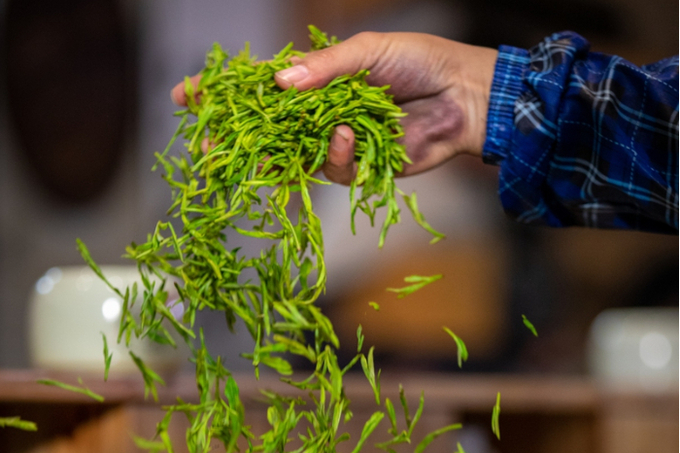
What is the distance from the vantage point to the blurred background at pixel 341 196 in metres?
1.82

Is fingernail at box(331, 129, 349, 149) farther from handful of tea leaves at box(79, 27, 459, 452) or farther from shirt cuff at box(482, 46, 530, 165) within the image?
shirt cuff at box(482, 46, 530, 165)

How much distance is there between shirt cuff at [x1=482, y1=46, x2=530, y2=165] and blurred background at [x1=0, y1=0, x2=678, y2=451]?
1077 mm

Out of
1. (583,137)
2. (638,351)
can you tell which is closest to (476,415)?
(638,351)

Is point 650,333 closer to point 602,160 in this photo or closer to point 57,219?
point 602,160

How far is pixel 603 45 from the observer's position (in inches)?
84.8

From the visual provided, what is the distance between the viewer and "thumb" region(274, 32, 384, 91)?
0.68 m

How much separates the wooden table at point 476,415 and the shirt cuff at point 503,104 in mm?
500

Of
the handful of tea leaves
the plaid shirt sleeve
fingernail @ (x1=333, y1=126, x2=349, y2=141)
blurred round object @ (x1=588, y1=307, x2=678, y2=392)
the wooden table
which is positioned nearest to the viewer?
the handful of tea leaves

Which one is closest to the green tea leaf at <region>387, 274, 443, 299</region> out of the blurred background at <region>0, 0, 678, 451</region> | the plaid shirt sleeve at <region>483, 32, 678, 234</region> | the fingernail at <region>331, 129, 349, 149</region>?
the fingernail at <region>331, 129, 349, 149</region>

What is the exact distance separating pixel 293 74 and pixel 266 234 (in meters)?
0.19

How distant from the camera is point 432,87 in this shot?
0.87 m

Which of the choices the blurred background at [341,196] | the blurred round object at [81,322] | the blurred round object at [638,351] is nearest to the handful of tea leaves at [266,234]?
the blurred round object at [81,322]

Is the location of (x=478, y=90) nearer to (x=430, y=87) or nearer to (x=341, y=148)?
(x=430, y=87)

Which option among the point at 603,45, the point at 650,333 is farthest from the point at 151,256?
the point at 603,45
